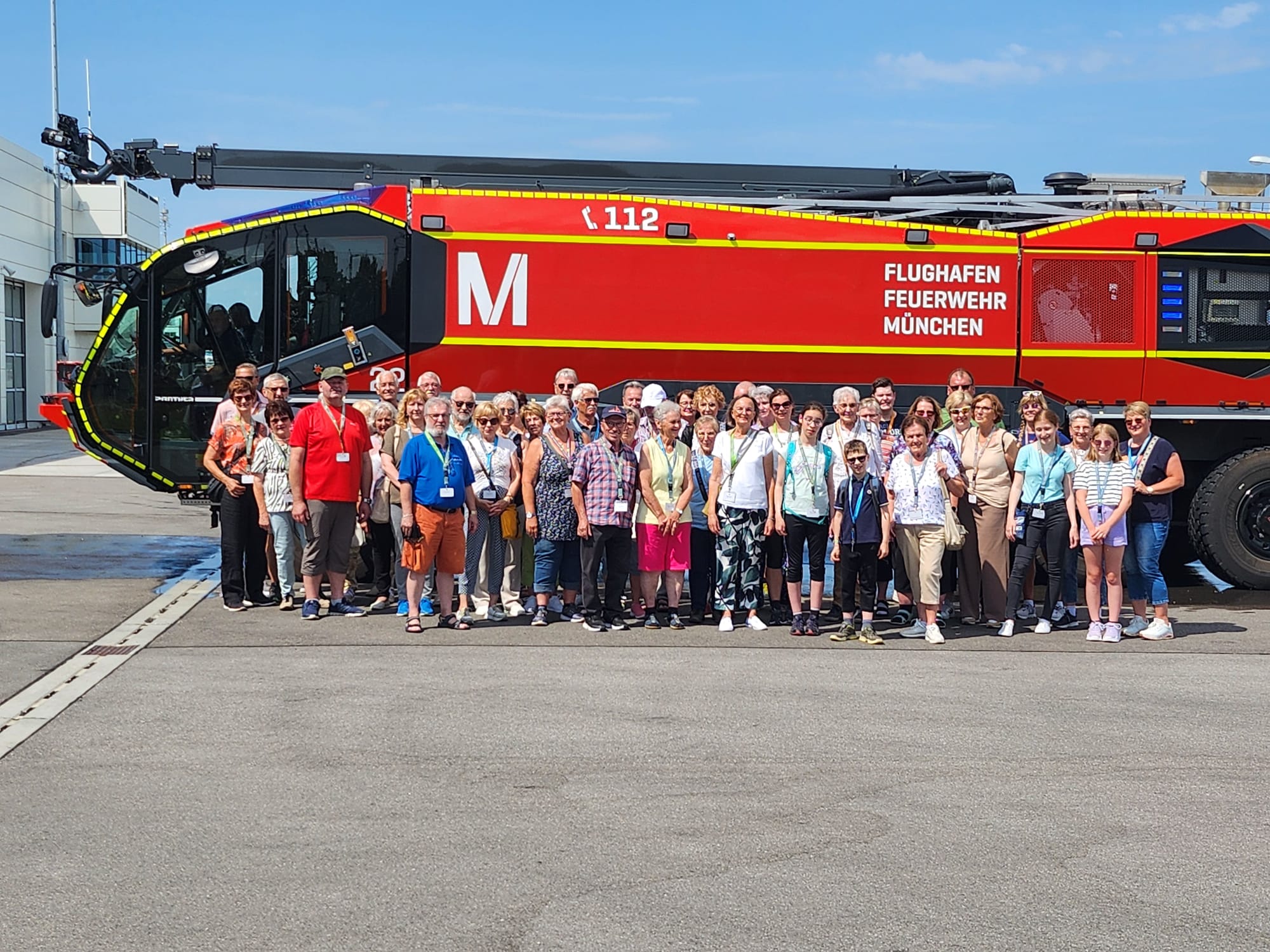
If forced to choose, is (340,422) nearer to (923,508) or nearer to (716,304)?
(716,304)

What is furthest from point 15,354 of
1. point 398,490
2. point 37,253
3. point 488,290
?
point 398,490

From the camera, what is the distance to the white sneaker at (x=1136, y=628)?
10.6m

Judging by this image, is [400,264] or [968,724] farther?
[400,264]

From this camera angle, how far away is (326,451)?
34.7 feet

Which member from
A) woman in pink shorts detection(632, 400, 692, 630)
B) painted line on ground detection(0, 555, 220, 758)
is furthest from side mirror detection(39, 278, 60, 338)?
woman in pink shorts detection(632, 400, 692, 630)

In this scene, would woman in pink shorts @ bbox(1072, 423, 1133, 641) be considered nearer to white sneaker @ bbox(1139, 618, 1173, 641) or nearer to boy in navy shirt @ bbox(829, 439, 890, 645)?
white sneaker @ bbox(1139, 618, 1173, 641)

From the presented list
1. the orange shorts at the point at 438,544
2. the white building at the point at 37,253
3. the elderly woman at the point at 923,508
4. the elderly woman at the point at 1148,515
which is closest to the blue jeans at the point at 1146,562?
the elderly woman at the point at 1148,515

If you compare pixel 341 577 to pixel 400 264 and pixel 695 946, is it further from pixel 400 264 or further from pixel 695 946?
pixel 695 946

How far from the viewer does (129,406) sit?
1293 cm

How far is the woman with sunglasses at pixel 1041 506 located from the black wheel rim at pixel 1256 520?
3516 mm

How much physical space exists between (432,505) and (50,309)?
4951 millimetres

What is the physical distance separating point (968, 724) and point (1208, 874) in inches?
92.7

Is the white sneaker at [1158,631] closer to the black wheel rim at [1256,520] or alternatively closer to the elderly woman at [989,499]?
the elderly woman at [989,499]

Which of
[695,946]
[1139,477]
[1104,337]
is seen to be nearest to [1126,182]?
[1104,337]
